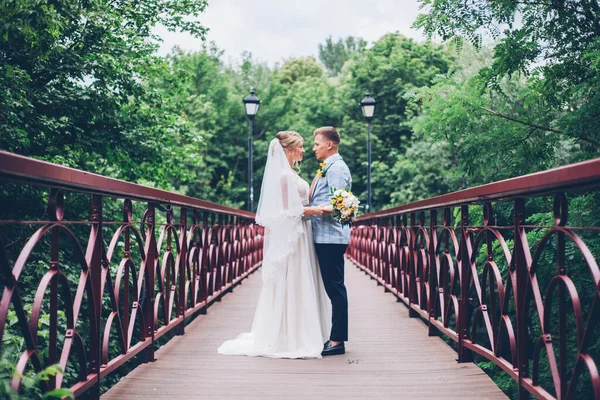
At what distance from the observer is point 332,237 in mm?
5023

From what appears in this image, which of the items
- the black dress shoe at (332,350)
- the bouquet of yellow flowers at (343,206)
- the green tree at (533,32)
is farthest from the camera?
the green tree at (533,32)

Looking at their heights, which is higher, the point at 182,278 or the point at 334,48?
the point at 334,48

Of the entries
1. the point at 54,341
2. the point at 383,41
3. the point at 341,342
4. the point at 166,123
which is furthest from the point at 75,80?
the point at 383,41

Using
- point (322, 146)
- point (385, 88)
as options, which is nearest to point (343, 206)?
point (322, 146)

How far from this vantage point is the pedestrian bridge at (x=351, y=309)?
2.52 meters

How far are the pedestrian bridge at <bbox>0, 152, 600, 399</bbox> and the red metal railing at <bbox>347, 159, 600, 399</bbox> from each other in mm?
11

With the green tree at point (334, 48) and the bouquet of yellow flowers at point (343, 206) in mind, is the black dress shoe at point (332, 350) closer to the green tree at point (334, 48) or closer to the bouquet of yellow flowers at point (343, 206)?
the bouquet of yellow flowers at point (343, 206)

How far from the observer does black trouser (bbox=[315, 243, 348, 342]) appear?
16.2 feet

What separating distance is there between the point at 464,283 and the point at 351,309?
3424 millimetres

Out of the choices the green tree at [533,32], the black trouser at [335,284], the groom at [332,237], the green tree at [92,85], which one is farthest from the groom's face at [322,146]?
the green tree at [92,85]

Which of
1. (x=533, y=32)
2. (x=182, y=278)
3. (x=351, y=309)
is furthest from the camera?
(x=351, y=309)

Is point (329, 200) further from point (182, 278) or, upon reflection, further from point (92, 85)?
point (92, 85)

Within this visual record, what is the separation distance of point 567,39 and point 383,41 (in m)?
27.0

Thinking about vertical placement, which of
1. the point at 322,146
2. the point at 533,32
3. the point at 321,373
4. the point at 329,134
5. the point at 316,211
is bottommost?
the point at 321,373
